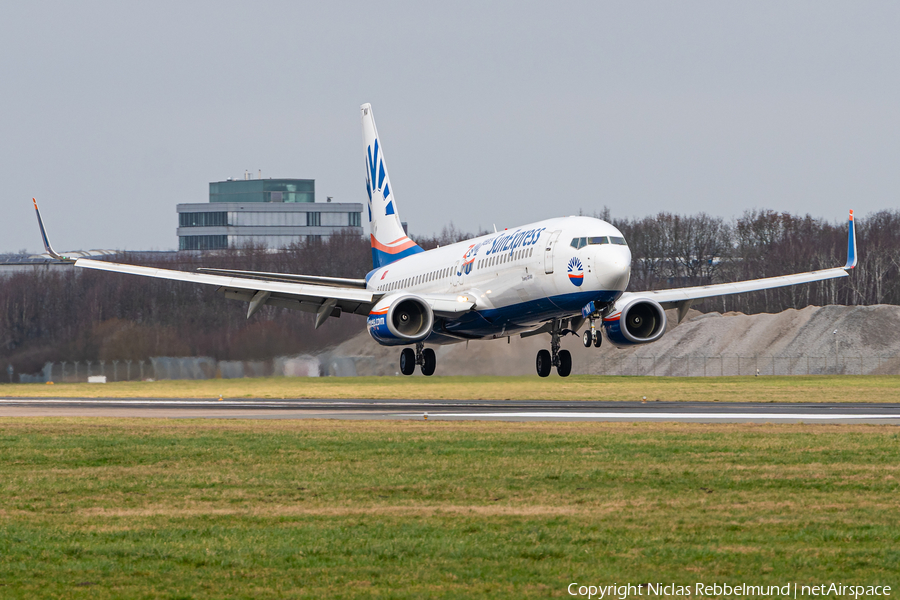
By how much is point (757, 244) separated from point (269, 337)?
3138 inches

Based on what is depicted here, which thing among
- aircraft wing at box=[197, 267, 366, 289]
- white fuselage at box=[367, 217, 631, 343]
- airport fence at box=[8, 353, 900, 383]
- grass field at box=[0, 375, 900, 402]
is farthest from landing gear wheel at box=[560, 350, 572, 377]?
airport fence at box=[8, 353, 900, 383]

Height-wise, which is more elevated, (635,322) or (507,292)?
(507,292)

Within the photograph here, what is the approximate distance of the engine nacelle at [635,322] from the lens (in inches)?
1651

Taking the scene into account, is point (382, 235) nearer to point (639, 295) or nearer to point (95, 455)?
point (639, 295)

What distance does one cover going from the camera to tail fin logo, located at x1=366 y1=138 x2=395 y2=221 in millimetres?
59531

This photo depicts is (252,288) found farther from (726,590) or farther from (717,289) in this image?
(726,590)

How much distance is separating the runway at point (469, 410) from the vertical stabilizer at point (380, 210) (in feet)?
29.9

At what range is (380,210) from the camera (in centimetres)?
5909

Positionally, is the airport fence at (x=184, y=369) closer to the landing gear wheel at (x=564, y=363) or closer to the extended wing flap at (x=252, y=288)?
the extended wing flap at (x=252, y=288)

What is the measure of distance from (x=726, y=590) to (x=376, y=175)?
5011cm

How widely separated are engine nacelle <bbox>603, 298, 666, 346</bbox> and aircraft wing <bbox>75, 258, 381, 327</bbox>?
10.2 m

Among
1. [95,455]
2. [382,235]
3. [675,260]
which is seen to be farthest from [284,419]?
[675,260]

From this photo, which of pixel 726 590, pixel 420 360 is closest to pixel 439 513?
pixel 726 590

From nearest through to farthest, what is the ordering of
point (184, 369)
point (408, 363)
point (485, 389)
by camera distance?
point (408, 363), point (485, 389), point (184, 369)
